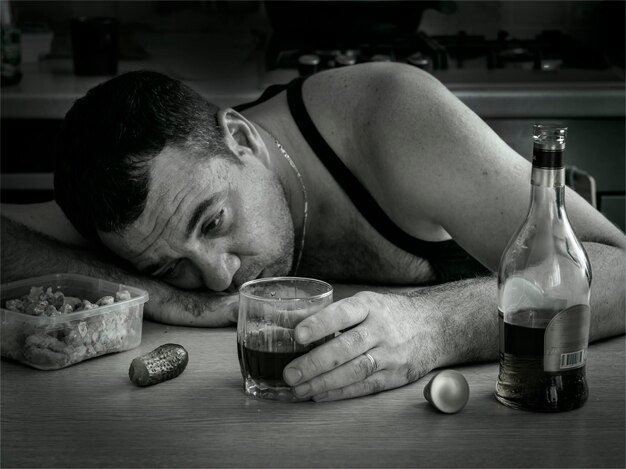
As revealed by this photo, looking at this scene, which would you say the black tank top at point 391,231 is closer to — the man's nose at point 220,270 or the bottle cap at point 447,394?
the man's nose at point 220,270

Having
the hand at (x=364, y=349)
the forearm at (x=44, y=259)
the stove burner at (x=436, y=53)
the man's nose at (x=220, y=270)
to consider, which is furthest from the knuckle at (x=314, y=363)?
the stove burner at (x=436, y=53)

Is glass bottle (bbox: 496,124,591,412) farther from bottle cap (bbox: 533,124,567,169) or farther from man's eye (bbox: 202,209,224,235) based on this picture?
man's eye (bbox: 202,209,224,235)

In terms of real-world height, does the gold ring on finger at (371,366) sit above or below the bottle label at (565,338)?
below

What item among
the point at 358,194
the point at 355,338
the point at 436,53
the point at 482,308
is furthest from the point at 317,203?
the point at 436,53

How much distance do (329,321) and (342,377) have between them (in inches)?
2.6

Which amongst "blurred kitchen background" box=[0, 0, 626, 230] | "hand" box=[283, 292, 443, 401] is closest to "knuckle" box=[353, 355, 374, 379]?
"hand" box=[283, 292, 443, 401]

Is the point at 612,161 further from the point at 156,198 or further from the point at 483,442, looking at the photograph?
the point at 483,442

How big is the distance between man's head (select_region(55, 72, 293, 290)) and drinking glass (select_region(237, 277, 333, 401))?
14.7 inches

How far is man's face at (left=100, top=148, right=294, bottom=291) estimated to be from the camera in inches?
58.4

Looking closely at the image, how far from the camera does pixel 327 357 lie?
1.11 m

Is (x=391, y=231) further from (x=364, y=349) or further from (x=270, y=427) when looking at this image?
(x=270, y=427)

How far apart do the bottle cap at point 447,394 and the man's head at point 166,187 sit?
1.68ft

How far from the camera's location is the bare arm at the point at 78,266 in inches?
56.2

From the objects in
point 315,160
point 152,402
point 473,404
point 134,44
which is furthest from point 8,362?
point 134,44
